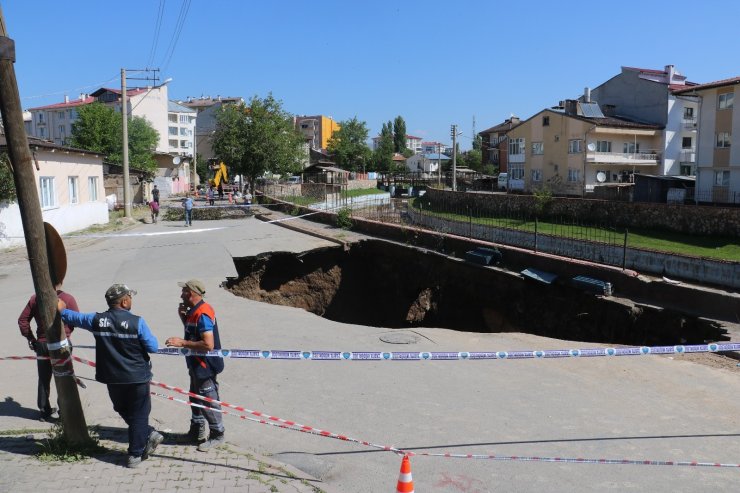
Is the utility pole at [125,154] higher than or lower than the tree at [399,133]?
lower

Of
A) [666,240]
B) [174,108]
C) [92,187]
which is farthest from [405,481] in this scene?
[174,108]

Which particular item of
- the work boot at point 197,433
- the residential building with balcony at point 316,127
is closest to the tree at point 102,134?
the work boot at point 197,433

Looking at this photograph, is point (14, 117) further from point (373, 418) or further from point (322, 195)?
point (322, 195)

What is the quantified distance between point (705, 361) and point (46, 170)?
22852 millimetres

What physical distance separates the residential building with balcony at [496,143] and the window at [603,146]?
29.0 meters

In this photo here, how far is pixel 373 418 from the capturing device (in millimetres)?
6484

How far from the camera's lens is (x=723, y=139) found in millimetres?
33469

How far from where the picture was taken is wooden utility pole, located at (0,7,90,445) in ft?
15.3

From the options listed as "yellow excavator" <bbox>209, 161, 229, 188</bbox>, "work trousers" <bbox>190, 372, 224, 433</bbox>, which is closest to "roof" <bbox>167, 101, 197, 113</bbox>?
"yellow excavator" <bbox>209, 161, 229, 188</bbox>

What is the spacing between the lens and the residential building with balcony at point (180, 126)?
101875 millimetres

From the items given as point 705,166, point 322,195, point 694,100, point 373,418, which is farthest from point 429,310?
point 694,100

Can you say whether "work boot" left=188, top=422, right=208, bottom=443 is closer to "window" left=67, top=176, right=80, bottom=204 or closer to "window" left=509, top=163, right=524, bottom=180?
"window" left=67, top=176, right=80, bottom=204

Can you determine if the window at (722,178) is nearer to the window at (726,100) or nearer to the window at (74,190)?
the window at (726,100)

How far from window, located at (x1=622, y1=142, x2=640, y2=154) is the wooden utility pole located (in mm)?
49635
